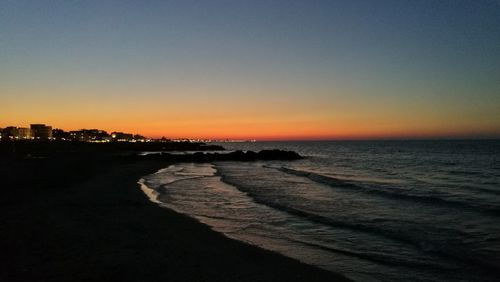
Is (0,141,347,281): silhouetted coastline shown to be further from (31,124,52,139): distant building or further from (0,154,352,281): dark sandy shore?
(31,124,52,139): distant building

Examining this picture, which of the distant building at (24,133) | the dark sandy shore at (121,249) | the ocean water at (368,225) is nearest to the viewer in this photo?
the dark sandy shore at (121,249)

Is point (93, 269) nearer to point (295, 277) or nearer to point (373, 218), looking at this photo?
point (295, 277)

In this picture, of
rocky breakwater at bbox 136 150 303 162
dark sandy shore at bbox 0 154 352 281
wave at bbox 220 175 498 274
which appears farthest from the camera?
rocky breakwater at bbox 136 150 303 162

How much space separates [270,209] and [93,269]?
36.4 feet

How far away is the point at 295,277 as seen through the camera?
862cm

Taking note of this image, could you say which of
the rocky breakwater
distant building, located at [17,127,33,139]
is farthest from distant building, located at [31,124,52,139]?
the rocky breakwater

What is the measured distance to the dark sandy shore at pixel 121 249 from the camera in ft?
27.3

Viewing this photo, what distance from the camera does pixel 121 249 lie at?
10.2 meters

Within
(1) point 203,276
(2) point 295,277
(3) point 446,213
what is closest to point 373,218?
(3) point 446,213

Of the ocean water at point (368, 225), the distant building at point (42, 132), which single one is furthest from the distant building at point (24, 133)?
the ocean water at point (368, 225)

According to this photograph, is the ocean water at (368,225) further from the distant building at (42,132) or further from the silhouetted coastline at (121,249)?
the distant building at (42,132)

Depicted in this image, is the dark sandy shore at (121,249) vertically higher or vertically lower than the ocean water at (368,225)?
higher

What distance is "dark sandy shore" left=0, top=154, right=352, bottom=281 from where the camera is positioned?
8.34m

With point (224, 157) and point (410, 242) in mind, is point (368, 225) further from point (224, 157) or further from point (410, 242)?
point (224, 157)
